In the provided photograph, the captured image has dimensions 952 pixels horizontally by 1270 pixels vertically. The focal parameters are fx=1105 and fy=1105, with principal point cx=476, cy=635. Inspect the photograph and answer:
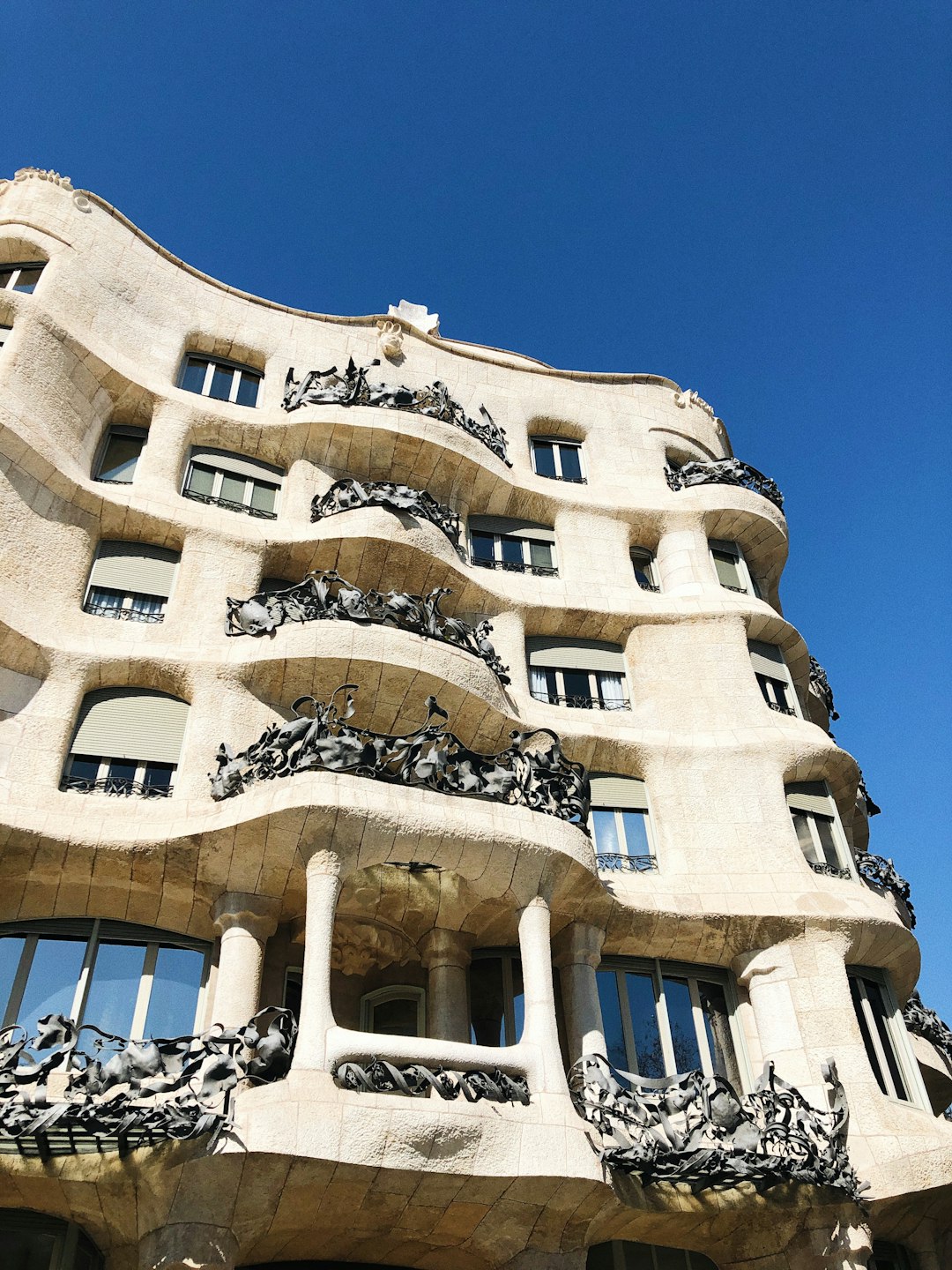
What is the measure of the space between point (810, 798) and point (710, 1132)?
6659 millimetres

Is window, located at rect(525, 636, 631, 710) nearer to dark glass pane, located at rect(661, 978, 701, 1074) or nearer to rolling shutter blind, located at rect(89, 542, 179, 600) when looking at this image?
dark glass pane, located at rect(661, 978, 701, 1074)

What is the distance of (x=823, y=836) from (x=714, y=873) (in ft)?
7.94

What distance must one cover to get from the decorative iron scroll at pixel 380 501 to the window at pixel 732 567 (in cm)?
554

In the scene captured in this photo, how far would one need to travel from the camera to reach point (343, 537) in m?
18.3

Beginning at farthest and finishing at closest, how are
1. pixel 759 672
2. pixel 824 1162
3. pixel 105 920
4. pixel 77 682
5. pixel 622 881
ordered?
pixel 759 672 → pixel 622 881 → pixel 77 682 → pixel 105 920 → pixel 824 1162

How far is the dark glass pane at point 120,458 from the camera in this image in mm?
18953

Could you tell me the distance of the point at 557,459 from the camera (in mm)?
23562

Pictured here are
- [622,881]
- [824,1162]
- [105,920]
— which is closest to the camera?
[824,1162]

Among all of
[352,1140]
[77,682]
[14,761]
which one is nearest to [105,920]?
[14,761]

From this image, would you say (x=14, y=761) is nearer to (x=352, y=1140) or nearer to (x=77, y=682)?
(x=77, y=682)

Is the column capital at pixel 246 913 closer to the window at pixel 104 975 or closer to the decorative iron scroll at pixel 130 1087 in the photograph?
the window at pixel 104 975

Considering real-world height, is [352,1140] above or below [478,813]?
below

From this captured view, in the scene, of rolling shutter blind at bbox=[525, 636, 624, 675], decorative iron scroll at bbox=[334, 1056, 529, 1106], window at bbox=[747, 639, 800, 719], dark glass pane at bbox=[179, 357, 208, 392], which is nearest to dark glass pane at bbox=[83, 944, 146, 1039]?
decorative iron scroll at bbox=[334, 1056, 529, 1106]

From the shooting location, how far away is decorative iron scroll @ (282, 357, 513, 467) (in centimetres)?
2066
